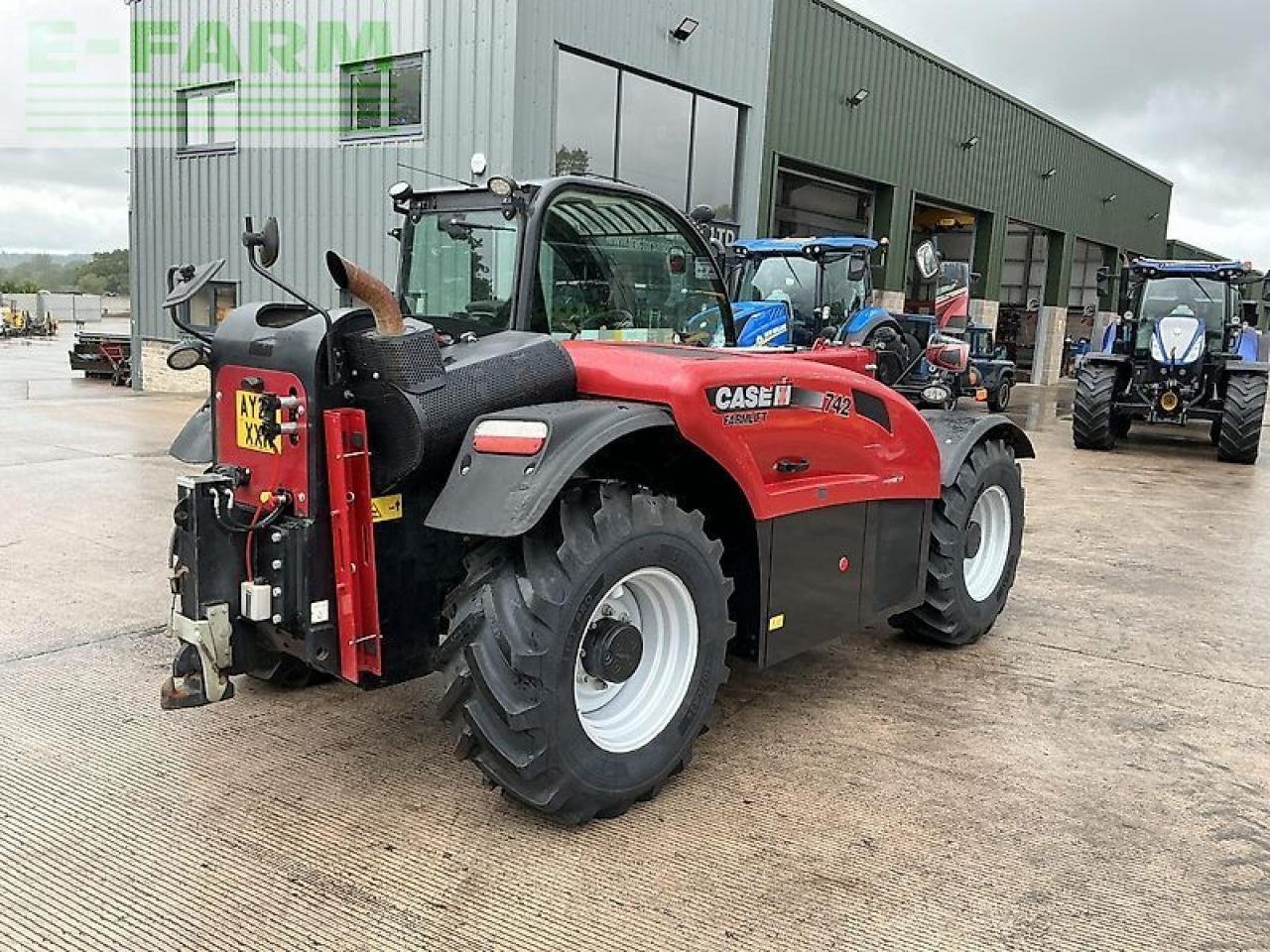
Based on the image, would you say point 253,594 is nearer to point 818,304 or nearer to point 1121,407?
point 818,304

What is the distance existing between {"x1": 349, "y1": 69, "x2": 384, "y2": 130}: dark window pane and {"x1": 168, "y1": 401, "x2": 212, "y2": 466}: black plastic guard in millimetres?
9103

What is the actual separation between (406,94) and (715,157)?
161 inches

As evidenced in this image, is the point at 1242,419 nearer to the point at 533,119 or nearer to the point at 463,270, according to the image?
the point at 533,119

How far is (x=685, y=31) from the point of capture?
→ 12.2 meters

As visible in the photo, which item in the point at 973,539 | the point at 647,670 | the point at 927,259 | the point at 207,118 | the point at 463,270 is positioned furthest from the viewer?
the point at 927,259

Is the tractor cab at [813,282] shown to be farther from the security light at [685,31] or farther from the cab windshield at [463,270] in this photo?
the cab windshield at [463,270]

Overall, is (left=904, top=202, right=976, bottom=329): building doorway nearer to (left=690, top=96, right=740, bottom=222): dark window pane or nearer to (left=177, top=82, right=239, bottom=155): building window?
(left=690, top=96, right=740, bottom=222): dark window pane

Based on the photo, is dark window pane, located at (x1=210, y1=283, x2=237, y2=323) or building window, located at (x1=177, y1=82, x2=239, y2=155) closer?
building window, located at (x1=177, y1=82, x2=239, y2=155)

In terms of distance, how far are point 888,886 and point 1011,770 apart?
0.99 meters

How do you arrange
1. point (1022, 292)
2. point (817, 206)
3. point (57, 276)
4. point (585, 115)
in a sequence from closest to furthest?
1. point (585, 115)
2. point (817, 206)
3. point (1022, 292)
4. point (57, 276)

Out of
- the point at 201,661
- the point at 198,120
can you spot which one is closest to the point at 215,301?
the point at 198,120

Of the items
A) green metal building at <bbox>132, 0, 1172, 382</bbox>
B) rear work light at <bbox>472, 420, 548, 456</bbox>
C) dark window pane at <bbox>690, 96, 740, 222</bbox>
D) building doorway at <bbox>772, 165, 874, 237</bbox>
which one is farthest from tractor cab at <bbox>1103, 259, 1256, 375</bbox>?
rear work light at <bbox>472, 420, 548, 456</bbox>

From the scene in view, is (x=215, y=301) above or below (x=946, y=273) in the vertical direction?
below

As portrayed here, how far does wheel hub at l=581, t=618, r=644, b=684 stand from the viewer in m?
3.10
